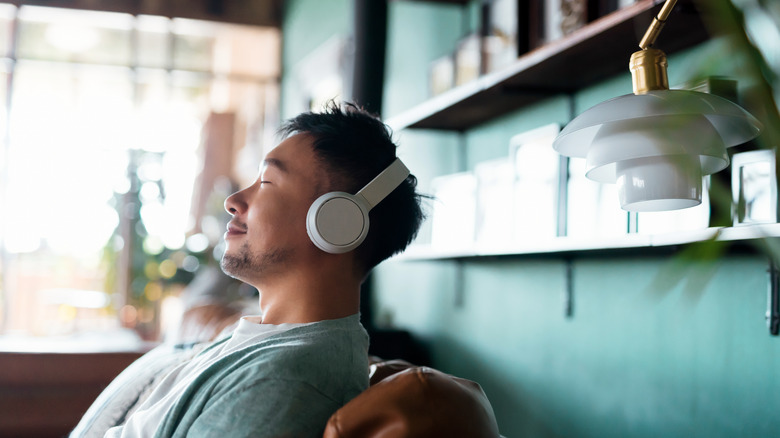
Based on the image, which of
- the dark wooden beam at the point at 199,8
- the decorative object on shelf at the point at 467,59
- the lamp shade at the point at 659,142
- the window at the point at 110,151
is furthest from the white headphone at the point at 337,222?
the dark wooden beam at the point at 199,8

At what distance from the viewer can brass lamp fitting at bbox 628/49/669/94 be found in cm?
87

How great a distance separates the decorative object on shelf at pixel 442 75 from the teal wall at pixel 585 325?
0.16 metres

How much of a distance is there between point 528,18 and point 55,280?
20.6 ft

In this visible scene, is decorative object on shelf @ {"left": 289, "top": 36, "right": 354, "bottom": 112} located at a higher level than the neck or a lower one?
higher

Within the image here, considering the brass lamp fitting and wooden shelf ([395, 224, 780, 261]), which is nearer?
the brass lamp fitting

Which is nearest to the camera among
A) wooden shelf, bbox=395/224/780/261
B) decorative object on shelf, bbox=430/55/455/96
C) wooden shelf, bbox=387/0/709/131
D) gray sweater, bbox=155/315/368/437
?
gray sweater, bbox=155/315/368/437

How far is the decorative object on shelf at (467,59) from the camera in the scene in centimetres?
227

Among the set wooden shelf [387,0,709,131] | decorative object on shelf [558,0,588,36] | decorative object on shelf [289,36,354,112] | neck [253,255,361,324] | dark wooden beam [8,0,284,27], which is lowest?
neck [253,255,361,324]

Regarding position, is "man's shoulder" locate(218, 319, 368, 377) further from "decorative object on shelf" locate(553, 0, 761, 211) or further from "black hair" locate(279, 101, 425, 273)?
"decorative object on shelf" locate(553, 0, 761, 211)

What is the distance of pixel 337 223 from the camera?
1.18 meters

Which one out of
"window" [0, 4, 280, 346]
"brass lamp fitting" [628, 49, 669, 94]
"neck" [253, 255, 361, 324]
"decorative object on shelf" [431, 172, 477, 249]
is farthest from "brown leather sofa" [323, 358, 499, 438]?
"window" [0, 4, 280, 346]

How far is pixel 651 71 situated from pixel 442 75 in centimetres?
171

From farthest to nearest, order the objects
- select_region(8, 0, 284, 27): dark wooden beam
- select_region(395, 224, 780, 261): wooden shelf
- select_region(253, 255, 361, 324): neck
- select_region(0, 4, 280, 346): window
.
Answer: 1. select_region(0, 4, 280, 346): window
2. select_region(8, 0, 284, 27): dark wooden beam
3. select_region(253, 255, 361, 324): neck
4. select_region(395, 224, 780, 261): wooden shelf

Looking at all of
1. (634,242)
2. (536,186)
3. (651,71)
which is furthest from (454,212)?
(651,71)
